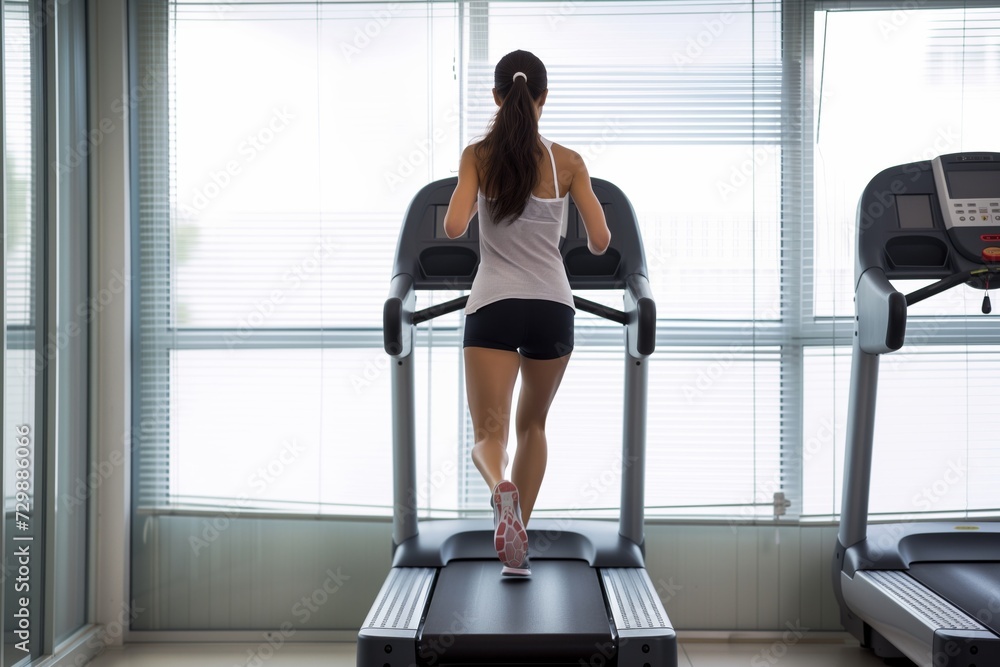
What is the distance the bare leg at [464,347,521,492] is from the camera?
2496 mm

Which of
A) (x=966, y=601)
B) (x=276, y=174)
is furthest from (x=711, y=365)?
(x=276, y=174)

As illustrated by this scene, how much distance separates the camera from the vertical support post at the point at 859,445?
3021mm

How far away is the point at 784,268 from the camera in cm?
346

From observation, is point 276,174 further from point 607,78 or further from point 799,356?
point 799,356

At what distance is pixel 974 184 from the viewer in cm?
297

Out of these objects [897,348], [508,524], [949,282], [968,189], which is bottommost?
[508,524]

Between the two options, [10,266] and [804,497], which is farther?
[804,497]

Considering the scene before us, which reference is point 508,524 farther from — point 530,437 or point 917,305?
point 917,305

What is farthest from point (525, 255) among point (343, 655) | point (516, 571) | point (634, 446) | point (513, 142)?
point (343, 655)

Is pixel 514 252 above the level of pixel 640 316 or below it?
above

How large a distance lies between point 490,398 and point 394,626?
708 mm

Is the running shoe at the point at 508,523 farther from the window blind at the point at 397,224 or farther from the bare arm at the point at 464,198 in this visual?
the window blind at the point at 397,224

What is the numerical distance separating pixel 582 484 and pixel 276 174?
1808 millimetres

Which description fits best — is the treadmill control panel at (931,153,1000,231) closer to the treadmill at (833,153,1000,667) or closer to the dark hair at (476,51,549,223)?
the treadmill at (833,153,1000,667)
